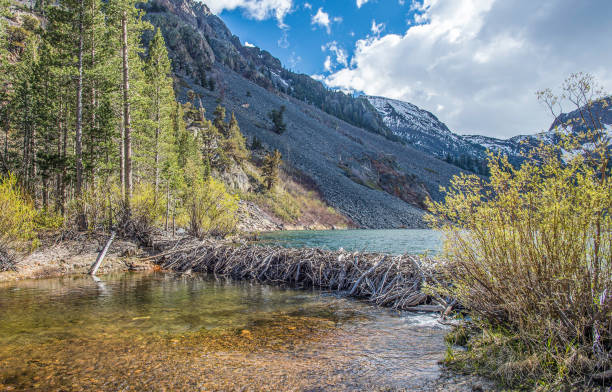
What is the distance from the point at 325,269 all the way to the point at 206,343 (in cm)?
642

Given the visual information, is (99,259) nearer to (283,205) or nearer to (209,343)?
(209,343)

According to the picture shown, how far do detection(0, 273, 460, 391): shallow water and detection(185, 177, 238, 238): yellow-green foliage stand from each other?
427 inches

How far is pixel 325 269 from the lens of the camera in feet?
38.0

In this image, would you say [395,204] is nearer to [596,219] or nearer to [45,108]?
[45,108]

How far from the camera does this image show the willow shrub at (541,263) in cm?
387

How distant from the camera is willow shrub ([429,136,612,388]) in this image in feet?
12.7

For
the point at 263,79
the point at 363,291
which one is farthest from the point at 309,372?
the point at 263,79

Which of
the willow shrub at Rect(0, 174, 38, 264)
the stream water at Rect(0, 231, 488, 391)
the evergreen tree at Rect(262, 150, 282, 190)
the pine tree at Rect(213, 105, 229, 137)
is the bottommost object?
the stream water at Rect(0, 231, 488, 391)

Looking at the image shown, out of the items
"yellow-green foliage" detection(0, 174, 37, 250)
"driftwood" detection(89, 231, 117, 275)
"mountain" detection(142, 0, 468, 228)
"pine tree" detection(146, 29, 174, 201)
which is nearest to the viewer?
"yellow-green foliage" detection(0, 174, 37, 250)

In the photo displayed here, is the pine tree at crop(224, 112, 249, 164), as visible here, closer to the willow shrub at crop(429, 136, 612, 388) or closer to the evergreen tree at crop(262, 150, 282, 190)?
the evergreen tree at crop(262, 150, 282, 190)

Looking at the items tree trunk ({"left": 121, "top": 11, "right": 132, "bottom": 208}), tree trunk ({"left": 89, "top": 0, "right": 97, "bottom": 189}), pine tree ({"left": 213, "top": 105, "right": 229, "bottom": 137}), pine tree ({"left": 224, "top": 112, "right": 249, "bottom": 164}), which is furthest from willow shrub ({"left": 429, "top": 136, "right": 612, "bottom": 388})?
pine tree ({"left": 213, "top": 105, "right": 229, "bottom": 137})

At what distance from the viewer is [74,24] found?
17.0 metres

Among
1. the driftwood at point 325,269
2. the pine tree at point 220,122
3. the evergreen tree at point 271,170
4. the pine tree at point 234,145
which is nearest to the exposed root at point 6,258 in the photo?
the driftwood at point 325,269

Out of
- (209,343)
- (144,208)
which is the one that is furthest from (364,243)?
(209,343)
